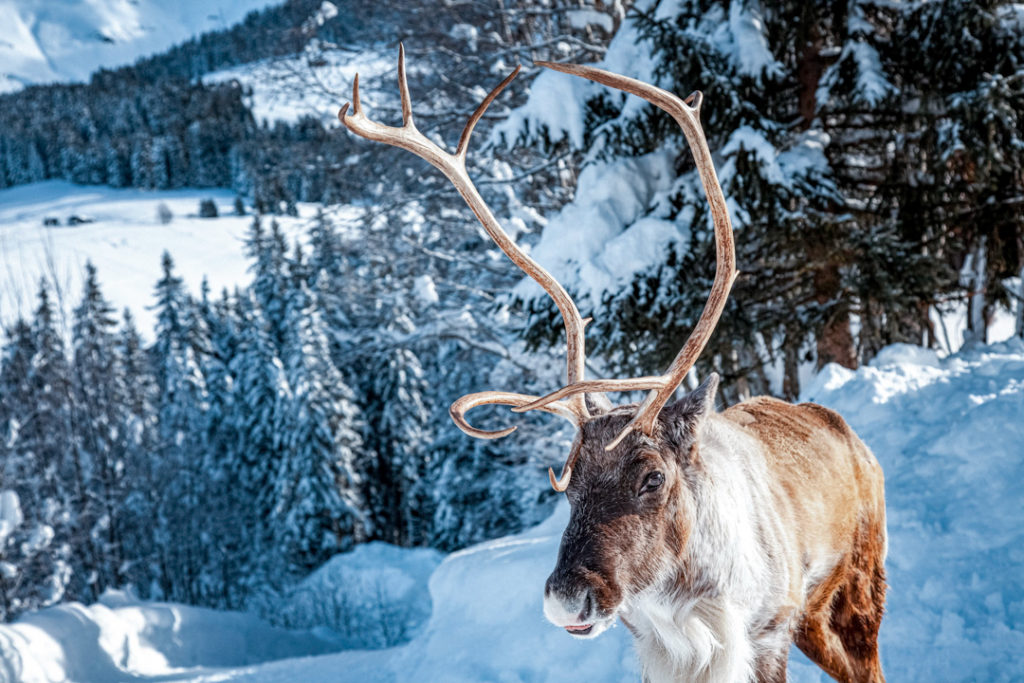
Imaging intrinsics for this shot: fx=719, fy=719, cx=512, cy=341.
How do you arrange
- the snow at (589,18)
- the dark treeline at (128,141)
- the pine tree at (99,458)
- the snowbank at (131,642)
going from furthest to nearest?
the dark treeline at (128,141) → the pine tree at (99,458) → the snowbank at (131,642) → the snow at (589,18)

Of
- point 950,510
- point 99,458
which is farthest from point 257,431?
point 950,510

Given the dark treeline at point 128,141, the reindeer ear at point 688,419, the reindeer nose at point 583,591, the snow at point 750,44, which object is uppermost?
the dark treeline at point 128,141

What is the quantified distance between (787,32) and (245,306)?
2804 cm

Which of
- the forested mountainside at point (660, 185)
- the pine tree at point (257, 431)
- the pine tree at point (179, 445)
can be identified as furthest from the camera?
the pine tree at point (257, 431)

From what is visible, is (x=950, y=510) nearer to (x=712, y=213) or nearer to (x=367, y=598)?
(x=712, y=213)

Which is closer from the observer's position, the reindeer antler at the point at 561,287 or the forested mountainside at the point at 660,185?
the reindeer antler at the point at 561,287

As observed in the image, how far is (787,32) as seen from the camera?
269 inches

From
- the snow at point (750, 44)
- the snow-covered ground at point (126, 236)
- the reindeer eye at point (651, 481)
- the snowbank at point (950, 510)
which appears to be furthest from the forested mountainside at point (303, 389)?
the snow-covered ground at point (126, 236)

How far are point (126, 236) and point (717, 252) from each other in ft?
262

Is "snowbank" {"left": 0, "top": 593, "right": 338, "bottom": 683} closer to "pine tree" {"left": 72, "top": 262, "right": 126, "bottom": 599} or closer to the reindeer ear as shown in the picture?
"pine tree" {"left": 72, "top": 262, "right": 126, "bottom": 599}

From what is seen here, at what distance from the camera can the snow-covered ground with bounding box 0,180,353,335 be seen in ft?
187

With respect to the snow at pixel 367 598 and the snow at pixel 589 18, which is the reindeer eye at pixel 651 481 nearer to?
the snow at pixel 589 18

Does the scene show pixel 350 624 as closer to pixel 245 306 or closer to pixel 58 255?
pixel 245 306

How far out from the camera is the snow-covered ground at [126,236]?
5691 cm
